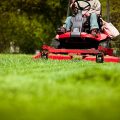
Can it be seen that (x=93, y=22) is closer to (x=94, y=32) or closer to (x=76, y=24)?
(x=94, y=32)

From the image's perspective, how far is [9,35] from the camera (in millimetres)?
29672

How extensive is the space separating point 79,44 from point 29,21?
14.5 metres

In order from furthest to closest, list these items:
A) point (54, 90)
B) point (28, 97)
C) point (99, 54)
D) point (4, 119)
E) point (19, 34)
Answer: point (19, 34) → point (99, 54) → point (54, 90) → point (28, 97) → point (4, 119)

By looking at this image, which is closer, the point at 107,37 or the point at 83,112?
the point at 83,112

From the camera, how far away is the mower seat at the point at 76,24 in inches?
579

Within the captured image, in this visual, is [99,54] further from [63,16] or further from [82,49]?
[63,16]

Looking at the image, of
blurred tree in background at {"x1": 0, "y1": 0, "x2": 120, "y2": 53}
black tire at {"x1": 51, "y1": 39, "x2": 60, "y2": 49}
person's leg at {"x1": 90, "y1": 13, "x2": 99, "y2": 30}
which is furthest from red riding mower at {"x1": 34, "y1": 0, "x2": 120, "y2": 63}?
blurred tree in background at {"x1": 0, "y1": 0, "x2": 120, "y2": 53}

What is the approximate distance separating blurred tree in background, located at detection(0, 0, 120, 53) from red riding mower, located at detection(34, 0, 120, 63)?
13.8m

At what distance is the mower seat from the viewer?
14711 mm

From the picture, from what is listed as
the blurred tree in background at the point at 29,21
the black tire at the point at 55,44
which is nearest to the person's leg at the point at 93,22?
the black tire at the point at 55,44

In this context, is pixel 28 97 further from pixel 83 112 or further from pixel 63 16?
pixel 63 16

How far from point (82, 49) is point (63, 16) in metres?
16.3

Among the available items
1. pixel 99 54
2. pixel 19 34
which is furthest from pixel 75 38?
pixel 19 34

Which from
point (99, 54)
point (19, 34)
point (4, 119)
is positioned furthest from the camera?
point (19, 34)
